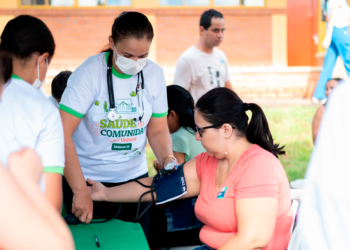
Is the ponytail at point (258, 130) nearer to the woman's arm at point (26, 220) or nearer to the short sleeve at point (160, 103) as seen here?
the short sleeve at point (160, 103)

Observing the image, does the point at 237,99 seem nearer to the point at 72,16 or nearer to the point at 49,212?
the point at 49,212

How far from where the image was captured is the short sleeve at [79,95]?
1.98 metres

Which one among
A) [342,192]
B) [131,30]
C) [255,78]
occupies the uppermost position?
[131,30]

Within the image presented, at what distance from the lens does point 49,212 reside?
2.23 feet

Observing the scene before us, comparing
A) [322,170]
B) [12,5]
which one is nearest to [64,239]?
[322,170]

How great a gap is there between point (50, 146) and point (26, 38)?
1.50ft

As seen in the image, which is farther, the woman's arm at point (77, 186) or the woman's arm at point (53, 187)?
the woman's arm at point (77, 186)

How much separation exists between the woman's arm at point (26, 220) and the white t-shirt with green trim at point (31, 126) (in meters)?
0.49

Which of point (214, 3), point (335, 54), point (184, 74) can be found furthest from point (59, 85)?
point (214, 3)

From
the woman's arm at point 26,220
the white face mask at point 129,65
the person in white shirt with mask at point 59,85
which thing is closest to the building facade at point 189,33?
the person in white shirt with mask at point 59,85

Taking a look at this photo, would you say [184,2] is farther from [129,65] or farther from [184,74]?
[129,65]

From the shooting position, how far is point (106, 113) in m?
2.07

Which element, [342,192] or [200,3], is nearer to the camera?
[342,192]

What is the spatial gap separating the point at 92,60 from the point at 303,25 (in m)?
10.2
